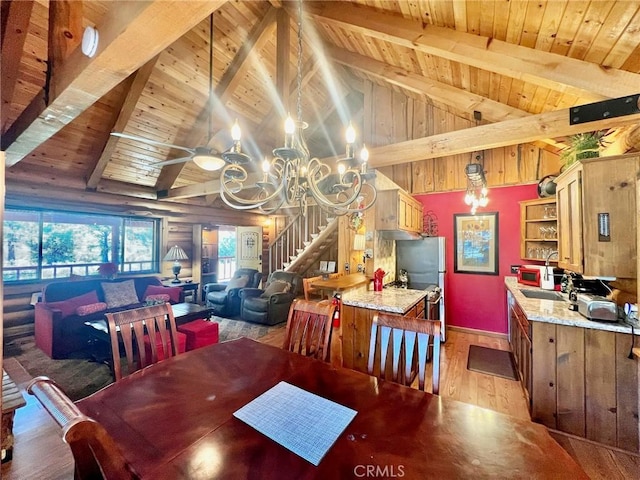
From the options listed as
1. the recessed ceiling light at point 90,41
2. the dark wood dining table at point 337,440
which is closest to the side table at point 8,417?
the dark wood dining table at point 337,440

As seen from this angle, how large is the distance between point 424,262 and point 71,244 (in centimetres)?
652

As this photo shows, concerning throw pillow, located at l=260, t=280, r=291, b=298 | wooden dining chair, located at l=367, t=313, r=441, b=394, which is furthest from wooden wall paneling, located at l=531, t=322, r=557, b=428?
throw pillow, located at l=260, t=280, r=291, b=298

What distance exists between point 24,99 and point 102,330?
303cm

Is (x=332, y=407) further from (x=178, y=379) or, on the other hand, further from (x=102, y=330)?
(x=102, y=330)

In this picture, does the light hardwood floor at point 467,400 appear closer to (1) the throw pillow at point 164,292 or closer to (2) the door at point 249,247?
(1) the throw pillow at point 164,292

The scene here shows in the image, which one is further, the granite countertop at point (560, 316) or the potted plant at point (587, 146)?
the potted plant at point (587, 146)

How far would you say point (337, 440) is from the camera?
103cm

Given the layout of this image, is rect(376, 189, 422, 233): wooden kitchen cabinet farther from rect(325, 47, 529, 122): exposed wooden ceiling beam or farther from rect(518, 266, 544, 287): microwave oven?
rect(518, 266, 544, 287): microwave oven

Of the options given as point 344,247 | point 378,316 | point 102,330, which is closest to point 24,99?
point 102,330

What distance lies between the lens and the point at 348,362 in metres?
2.81

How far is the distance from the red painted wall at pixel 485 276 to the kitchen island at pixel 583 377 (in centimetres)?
233

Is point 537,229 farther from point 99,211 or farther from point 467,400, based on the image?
point 99,211

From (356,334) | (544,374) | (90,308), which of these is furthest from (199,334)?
(544,374)

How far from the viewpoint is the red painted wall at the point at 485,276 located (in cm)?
436
